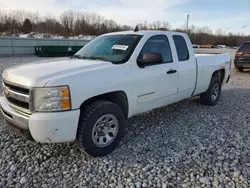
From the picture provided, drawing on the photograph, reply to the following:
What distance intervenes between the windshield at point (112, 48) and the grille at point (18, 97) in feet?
4.44

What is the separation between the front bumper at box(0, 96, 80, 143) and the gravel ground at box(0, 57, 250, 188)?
0.48 metres

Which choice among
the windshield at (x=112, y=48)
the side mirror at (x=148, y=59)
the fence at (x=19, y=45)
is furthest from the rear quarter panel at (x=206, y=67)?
the fence at (x=19, y=45)

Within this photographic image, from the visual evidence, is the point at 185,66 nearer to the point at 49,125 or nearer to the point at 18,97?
the point at 49,125

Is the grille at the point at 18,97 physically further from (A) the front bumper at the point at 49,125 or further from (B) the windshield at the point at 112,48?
(B) the windshield at the point at 112,48

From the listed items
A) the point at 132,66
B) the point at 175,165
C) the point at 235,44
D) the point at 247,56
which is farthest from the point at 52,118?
the point at 235,44

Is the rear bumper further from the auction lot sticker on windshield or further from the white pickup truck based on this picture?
the auction lot sticker on windshield

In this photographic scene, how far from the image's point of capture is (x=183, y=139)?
395 cm

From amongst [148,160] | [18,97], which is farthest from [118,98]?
[18,97]

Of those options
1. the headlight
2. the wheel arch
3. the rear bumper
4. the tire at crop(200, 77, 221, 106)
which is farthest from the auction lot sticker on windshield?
the rear bumper

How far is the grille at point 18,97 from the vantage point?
287 centimetres

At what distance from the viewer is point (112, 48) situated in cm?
395

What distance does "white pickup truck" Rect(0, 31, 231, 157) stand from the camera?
9.19 ft

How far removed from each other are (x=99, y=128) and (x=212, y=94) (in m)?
3.76

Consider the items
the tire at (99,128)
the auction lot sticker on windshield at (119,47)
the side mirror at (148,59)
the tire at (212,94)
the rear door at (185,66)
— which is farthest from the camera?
the tire at (212,94)
